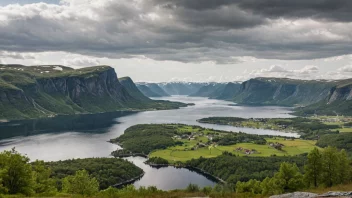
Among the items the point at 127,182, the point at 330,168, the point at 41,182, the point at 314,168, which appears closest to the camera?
the point at 330,168

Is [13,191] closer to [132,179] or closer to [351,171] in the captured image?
[351,171]

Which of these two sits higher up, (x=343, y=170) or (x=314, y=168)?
(x=314, y=168)

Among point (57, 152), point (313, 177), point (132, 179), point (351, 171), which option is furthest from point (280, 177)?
point (57, 152)

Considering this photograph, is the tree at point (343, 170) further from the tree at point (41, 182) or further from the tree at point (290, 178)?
the tree at point (41, 182)

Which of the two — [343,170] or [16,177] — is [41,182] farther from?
[343,170]

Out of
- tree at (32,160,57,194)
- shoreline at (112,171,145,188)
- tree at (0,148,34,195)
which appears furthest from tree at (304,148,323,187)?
shoreline at (112,171,145,188)

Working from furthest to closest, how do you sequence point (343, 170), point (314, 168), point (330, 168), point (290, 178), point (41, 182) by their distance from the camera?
point (290, 178)
point (41, 182)
point (343, 170)
point (314, 168)
point (330, 168)

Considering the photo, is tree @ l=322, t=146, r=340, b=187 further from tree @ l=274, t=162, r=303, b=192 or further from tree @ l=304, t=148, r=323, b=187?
→ tree @ l=274, t=162, r=303, b=192

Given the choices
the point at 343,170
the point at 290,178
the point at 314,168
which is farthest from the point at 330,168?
the point at 290,178

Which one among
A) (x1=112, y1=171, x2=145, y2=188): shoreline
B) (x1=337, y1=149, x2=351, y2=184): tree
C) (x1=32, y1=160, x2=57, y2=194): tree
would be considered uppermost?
(x1=337, y1=149, x2=351, y2=184): tree
